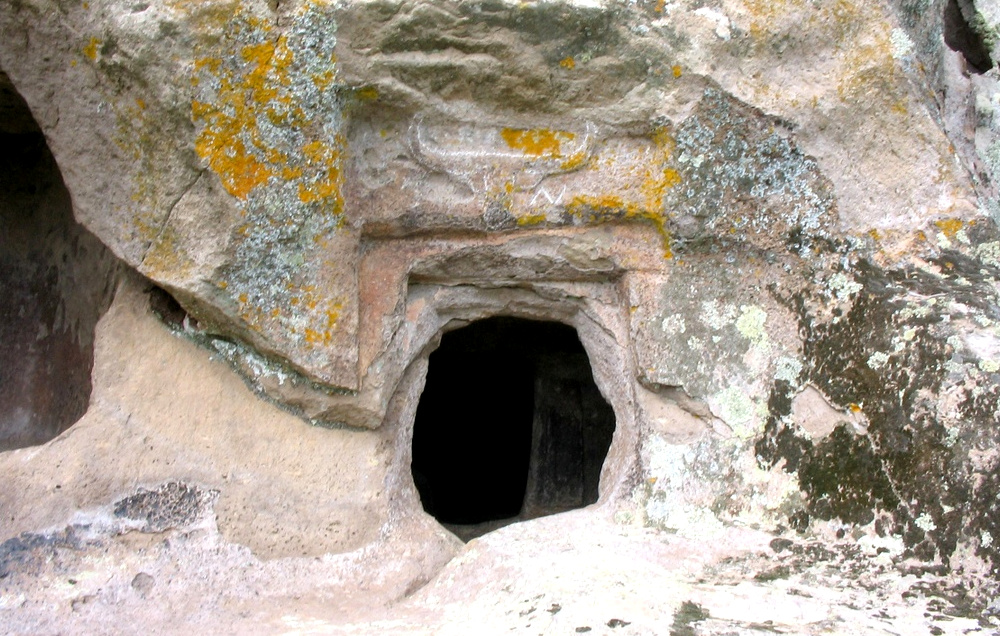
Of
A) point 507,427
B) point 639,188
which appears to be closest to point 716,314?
point 639,188

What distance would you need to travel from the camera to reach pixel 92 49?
1913 millimetres

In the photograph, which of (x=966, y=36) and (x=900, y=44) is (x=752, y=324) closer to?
(x=900, y=44)

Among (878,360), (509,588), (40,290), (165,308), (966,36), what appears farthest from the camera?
(966,36)

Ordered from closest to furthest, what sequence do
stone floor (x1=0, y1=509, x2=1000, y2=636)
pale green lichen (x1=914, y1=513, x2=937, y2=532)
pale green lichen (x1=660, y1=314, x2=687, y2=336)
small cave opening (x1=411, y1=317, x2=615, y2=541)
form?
1. stone floor (x1=0, y1=509, x2=1000, y2=636)
2. pale green lichen (x1=914, y1=513, x2=937, y2=532)
3. pale green lichen (x1=660, y1=314, x2=687, y2=336)
4. small cave opening (x1=411, y1=317, x2=615, y2=541)

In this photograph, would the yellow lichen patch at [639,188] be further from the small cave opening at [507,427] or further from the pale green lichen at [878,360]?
the small cave opening at [507,427]

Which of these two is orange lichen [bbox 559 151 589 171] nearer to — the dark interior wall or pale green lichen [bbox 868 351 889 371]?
pale green lichen [bbox 868 351 889 371]

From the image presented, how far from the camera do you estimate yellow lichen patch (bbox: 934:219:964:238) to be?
2.11 m

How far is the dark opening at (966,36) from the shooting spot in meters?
2.99

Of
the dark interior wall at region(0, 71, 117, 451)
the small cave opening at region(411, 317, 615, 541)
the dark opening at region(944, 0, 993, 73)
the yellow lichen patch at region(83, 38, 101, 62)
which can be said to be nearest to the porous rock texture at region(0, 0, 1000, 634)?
the yellow lichen patch at region(83, 38, 101, 62)

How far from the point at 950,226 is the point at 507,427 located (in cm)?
273

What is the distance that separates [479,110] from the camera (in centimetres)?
217

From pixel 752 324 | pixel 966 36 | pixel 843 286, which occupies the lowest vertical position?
pixel 752 324

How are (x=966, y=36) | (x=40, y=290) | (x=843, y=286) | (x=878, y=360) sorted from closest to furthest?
(x=878, y=360) < (x=843, y=286) < (x=40, y=290) < (x=966, y=36)

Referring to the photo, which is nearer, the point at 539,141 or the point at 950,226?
the point at 950,226
